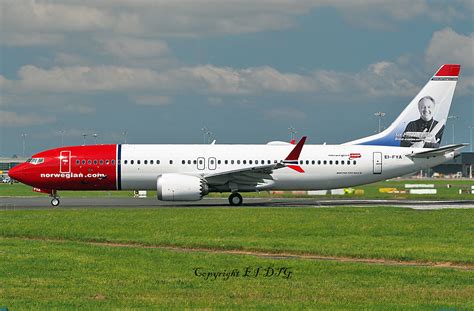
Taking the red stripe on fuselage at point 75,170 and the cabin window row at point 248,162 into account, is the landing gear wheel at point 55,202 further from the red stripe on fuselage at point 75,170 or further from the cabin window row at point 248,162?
the cabin window row at point 248,162

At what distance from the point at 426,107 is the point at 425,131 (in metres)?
1.70

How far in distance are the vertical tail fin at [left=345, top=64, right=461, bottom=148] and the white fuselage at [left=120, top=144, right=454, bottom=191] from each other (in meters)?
1.19

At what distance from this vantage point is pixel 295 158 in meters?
51.5

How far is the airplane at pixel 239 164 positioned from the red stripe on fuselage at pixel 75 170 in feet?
0.20

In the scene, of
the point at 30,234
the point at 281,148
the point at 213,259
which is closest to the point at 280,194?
the point at 281,148

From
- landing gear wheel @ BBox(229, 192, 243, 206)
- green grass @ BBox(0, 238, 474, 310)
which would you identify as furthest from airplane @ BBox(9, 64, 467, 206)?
green grass @ BBox(0, 238, 474, 310)

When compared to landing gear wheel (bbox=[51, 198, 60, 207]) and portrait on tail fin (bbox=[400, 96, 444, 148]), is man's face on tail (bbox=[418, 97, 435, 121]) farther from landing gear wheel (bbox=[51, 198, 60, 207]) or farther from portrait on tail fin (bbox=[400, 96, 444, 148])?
landing gear wheel (bbox=[51, 198, 60, 207])

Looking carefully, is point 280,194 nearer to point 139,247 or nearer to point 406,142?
point 406,142

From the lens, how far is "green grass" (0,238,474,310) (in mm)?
16922

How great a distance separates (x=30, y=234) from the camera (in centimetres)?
3212

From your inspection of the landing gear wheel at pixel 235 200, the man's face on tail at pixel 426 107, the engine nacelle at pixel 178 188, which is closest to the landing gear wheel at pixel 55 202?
the engine nacelle at pixel 178 188

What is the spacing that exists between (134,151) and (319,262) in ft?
97.5

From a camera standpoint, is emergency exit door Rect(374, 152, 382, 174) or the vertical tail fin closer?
emergency exit door Rect(374, 152, 382, 174)

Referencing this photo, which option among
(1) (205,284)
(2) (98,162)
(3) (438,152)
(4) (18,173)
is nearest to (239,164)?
(2) (98,162)
